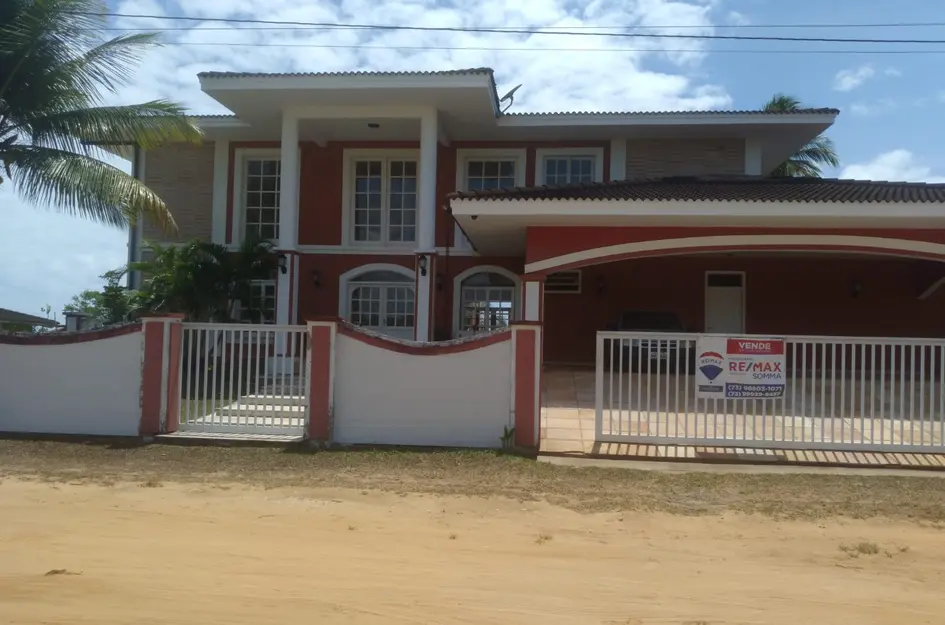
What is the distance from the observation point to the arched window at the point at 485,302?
1694cm

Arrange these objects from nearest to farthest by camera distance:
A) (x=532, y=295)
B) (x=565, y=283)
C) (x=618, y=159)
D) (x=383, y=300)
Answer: (x=532, y=295) → (x=618, y=159) → (x=565, y=283) → (x=383, y=300)

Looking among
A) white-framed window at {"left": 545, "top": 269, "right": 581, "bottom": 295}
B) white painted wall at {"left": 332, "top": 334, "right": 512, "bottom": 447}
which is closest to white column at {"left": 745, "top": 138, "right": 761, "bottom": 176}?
white-framed window at {"left": 545, "top": 269, "right": 581, "bottom": 295}

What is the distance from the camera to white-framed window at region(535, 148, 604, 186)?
55.3ft

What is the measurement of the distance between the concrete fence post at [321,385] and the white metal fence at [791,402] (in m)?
3.26

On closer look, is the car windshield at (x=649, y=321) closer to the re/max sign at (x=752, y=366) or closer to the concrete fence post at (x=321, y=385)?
the re/max sign at (x=752, y=366)

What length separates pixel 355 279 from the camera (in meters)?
17.1

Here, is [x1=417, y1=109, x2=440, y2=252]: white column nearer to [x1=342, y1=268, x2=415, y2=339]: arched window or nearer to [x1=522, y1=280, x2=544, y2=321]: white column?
[x1=342, y1=268, x2=415, y2=339]: arched window

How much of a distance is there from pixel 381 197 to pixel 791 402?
10.9 m

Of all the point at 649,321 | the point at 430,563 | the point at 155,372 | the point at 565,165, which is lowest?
the point at 430,563

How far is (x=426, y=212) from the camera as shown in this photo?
15.1 m

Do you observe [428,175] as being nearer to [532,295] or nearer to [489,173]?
[489,173]

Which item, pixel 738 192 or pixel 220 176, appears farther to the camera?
pixel 220 176

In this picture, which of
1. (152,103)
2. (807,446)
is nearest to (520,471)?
(807,446)

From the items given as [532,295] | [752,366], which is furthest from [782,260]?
[752,366]
